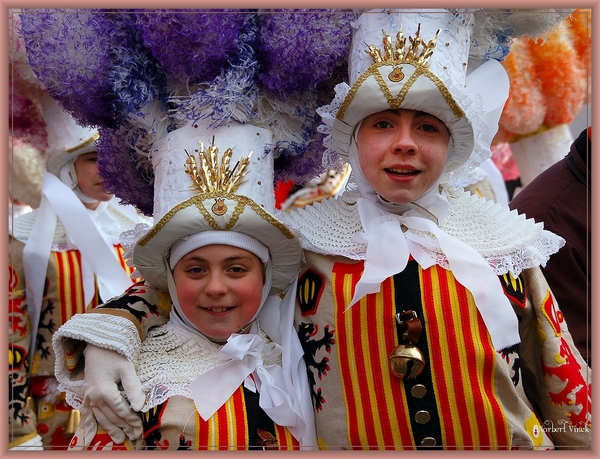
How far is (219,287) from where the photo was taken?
105 inches

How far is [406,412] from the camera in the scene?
265 cm

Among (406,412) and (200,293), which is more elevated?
(200,293)

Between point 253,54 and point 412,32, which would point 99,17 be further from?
point 412,32

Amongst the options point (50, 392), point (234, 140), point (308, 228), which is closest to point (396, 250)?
point (308, 228)

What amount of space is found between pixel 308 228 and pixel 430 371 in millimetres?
631

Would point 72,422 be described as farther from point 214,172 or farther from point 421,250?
point 421,250

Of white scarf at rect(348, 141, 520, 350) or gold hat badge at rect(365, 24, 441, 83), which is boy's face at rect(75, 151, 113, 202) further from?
gold hat badge at rect(365, 24, 441, 83)

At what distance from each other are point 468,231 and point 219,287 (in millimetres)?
845

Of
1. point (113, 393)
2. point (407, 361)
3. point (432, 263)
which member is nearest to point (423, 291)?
point (432, 263)

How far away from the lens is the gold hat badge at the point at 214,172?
2.72 m

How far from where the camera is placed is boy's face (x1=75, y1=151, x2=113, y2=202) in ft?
14.1

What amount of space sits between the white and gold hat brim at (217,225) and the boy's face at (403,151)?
0.35 meters

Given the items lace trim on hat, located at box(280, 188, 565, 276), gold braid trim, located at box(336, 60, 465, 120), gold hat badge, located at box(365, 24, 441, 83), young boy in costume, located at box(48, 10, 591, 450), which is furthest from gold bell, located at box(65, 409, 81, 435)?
gold hat badge, located at box(365, 24, 441, 83)

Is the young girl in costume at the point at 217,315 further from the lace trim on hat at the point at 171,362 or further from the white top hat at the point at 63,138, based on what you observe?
the white top hat at the point at 63,138
